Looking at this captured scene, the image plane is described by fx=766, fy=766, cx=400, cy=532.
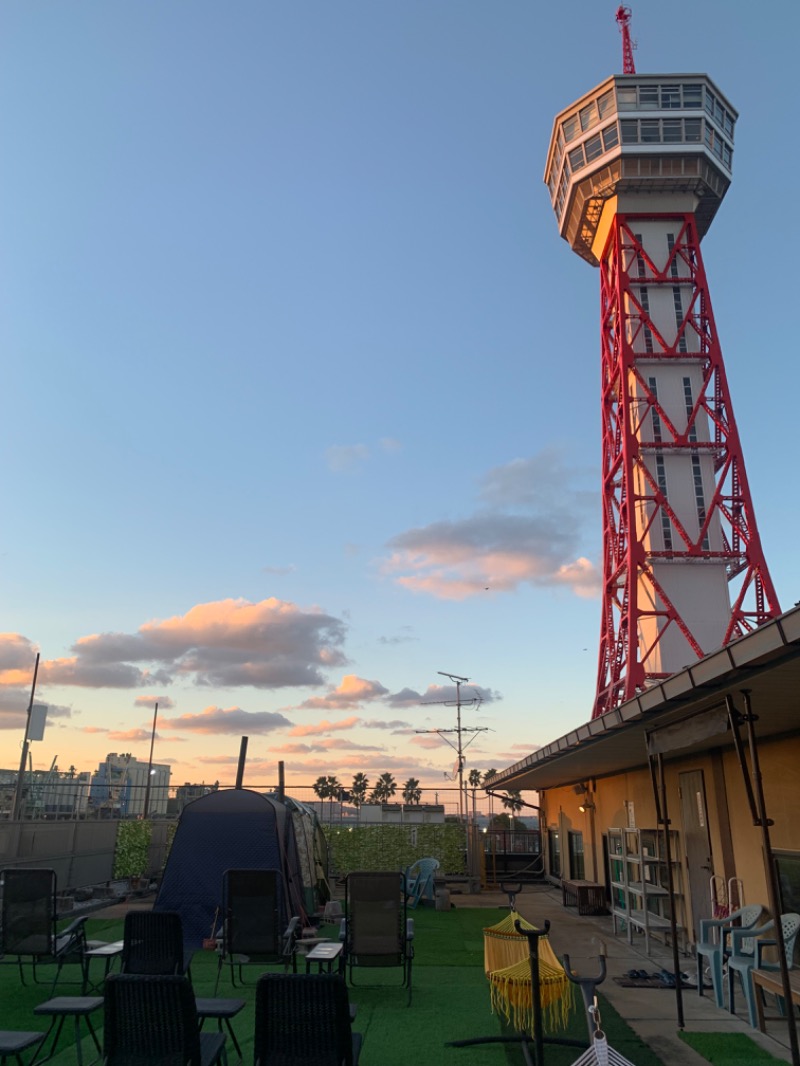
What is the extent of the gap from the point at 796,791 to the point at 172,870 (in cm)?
834

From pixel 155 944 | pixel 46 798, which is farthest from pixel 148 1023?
pixel 46 798

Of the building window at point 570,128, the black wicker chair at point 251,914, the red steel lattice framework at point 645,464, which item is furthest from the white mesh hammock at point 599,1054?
the building window at point 570,128

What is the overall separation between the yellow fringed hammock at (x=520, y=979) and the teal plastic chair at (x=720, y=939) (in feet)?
→ 5.62

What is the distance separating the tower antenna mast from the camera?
51031 millimetres

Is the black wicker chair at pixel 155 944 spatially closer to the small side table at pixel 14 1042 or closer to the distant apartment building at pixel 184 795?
the small side table at pixel 14 1042

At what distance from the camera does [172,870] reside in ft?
36.3

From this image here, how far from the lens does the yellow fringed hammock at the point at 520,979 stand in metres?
6.01

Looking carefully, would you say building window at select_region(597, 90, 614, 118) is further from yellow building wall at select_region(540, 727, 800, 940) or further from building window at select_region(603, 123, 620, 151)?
yellow building wall at select_region(540, 727, 800, 940)

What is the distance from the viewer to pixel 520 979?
240 inches

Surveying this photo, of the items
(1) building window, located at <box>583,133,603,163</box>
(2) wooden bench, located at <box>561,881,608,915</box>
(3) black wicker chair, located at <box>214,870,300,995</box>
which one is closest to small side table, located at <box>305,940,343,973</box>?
(3) black wicker chair, located at <box>214,870,300,995</box>

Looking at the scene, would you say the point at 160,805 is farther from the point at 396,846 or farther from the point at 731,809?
the point at 731,809

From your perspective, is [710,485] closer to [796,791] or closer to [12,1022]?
[796,791]

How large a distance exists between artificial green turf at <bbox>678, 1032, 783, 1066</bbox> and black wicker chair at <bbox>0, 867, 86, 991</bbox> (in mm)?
5752

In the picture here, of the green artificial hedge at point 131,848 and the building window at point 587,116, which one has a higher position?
the building window at point 587,116
